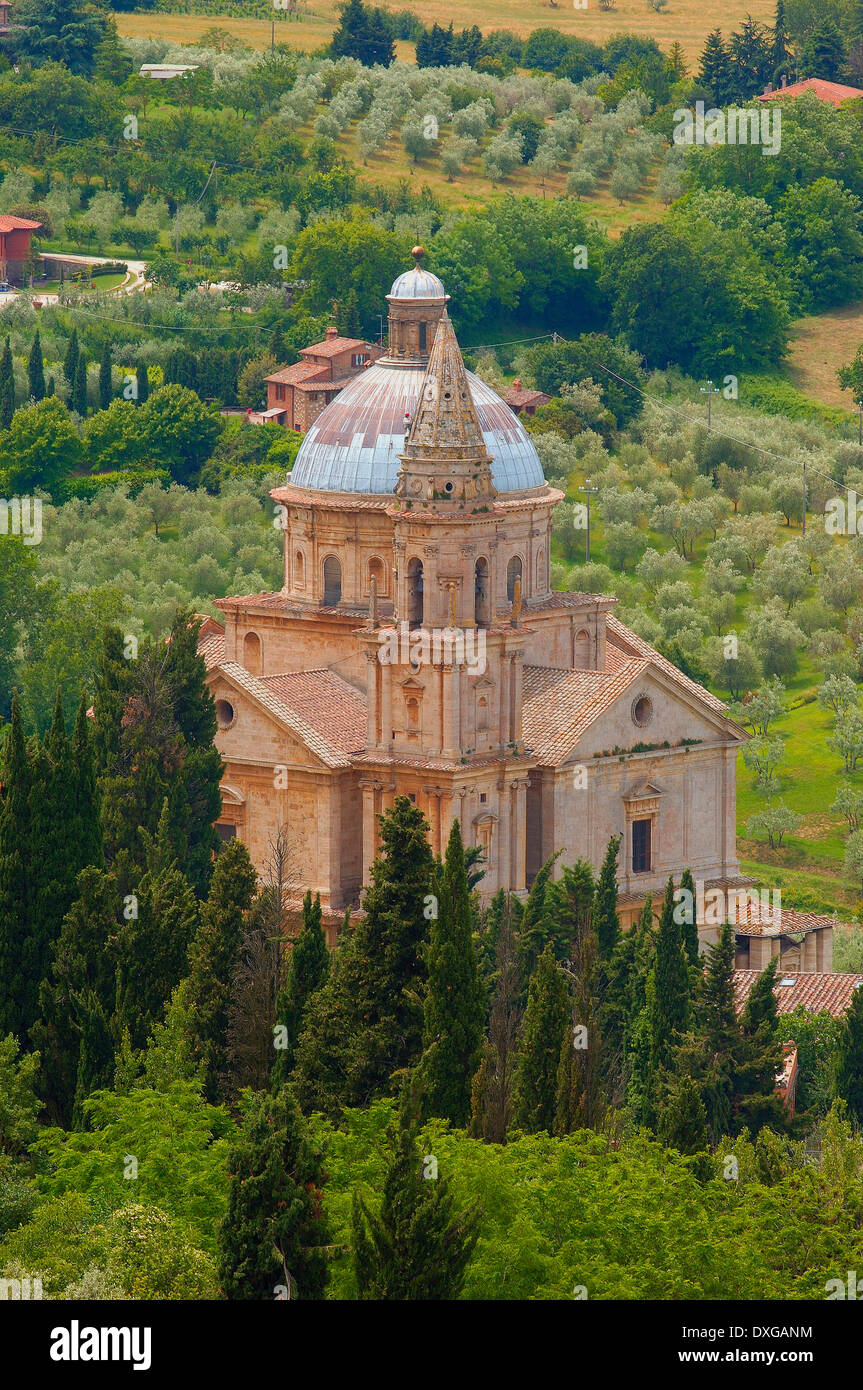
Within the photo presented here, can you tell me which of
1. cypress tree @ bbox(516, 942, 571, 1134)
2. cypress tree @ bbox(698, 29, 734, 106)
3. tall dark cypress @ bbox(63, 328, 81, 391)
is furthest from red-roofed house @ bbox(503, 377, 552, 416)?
cypress tree @ bbox(516, 942, 571, 1134)

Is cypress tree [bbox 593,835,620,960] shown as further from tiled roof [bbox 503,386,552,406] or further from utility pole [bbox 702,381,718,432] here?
utility pole [bbox 702,381,718,432]

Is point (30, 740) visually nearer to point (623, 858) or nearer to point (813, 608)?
point (623, 858)

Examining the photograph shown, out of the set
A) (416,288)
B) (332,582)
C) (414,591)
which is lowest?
(332,582)

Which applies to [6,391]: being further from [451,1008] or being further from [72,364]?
[451,1008]

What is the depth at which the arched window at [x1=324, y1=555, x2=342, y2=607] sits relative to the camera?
243ft

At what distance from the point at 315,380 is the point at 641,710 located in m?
48.0

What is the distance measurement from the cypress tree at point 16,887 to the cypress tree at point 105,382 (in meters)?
57.1

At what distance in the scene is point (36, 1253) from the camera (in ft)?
157

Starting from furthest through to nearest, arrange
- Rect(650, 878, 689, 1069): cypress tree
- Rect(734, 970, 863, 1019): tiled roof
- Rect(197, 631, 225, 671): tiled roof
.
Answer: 1. Rect(197, 631, 225, 671): tiled roof
2. Rect(734, 970, 863, 1019): tiled roof
3. Rect(650, 878, 689, 1069): cypress tree

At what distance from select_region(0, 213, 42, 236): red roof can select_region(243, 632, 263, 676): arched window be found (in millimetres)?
61114

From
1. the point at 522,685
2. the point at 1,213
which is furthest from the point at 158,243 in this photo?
the point at 522,685

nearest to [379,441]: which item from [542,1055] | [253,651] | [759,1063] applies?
[253,651]

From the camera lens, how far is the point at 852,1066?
205ft

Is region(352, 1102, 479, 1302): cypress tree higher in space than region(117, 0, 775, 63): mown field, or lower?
lower
